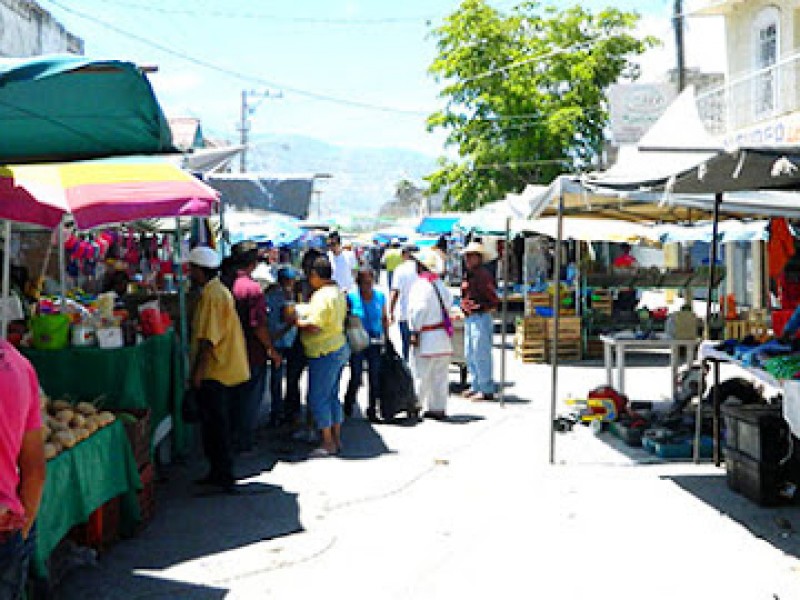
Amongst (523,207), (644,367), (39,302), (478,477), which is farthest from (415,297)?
(644,367)

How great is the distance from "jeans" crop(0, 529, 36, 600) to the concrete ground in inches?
86.3

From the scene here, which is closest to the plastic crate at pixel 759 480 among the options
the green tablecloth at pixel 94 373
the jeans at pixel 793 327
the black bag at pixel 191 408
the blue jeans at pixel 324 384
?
the jeans at pixel 793 327

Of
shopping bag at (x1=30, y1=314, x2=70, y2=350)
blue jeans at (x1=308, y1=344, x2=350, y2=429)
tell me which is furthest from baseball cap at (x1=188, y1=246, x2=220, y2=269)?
blue jeans at (x1=308, y1=344, x2=350, y2=429)

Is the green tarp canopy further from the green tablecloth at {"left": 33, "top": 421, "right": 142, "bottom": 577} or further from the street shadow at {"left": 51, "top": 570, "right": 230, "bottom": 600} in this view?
the street shadow at {"left": 51, "top": 570, "right": 230, "bottom": 600}

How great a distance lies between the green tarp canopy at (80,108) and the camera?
4.00 m

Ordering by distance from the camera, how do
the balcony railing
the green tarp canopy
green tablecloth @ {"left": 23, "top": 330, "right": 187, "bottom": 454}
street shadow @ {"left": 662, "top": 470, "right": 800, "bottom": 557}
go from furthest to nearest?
the balcony railing → green tablecloth @ {"left": 23, "top": 330, "right": 187, "bottom": 454} → street shadow @ {"left": 662, "top": 470, "right": 800, "bottom": 557} → the green tarp canopy

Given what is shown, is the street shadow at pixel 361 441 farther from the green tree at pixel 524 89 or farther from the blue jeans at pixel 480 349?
the green tree at pixel 524 89

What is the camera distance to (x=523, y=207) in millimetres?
9508

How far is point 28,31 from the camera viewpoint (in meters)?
17.8

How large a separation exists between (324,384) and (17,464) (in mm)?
5541

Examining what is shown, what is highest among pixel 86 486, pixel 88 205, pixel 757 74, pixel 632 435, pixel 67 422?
pixel 757 74

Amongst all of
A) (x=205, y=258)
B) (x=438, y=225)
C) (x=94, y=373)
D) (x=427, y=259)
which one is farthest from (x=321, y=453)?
(x=438, y=225)

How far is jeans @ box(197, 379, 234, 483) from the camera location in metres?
7.38

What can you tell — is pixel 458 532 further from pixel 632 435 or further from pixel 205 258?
pixel 632 435
